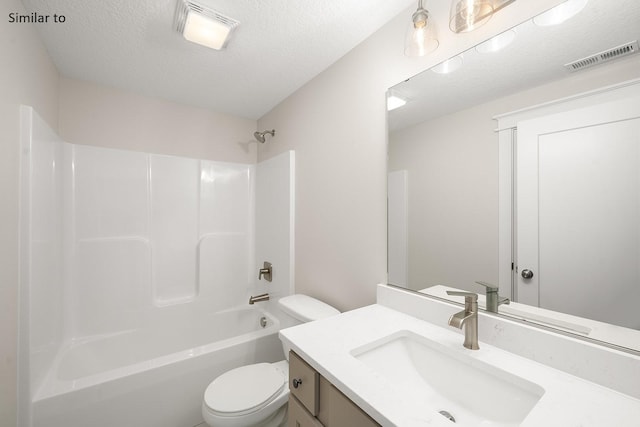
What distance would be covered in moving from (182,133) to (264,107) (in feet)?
2.54

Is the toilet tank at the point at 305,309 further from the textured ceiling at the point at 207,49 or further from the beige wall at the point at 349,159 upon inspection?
the textured ceiling at the point at 207,49

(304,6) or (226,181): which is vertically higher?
(304,6)

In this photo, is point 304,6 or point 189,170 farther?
point 189,170

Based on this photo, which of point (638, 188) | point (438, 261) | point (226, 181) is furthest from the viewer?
point (226, 181)

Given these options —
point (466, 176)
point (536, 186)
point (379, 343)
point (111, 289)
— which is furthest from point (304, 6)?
point (111, 289)

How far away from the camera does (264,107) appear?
7.82 ft

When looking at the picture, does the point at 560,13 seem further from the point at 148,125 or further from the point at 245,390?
the point at 148,125

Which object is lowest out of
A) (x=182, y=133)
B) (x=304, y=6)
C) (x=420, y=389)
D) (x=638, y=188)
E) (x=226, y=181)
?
(x=420, y=389)

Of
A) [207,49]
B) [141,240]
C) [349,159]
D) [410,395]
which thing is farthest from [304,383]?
[141,240]

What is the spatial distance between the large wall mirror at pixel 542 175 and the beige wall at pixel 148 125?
6.21 feet

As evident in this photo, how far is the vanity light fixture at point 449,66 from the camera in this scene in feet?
3.49

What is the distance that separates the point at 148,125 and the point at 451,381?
8.64 ft

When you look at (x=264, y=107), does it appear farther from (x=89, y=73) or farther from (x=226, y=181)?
(x=89, y=73)

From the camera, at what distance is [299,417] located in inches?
34.9
